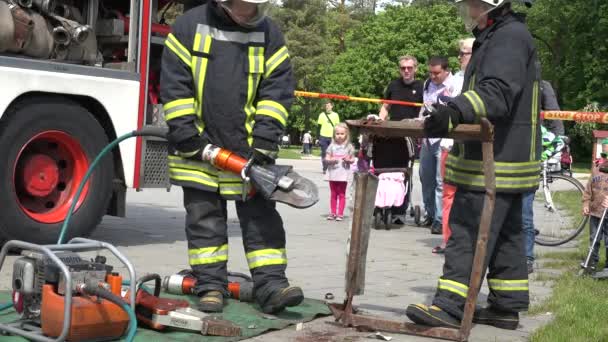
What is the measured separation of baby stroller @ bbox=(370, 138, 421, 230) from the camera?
36.4ft

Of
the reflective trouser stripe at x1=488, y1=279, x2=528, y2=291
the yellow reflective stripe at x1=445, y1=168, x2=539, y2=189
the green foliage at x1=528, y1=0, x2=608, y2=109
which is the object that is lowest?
the reflective trouser stripe at x1=488, y1=279, x2=528, y2=291

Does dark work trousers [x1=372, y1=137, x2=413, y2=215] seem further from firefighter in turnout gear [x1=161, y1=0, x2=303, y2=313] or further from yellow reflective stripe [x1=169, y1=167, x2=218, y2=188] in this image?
yellow reflective stripe [x1=169, y1=167, x2=218, y2=188]

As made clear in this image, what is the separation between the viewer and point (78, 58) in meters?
7.92

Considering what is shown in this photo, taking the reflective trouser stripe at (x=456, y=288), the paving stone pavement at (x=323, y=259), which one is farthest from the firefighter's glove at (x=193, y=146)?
the reflective trouser stripe at (x=456, y=288)

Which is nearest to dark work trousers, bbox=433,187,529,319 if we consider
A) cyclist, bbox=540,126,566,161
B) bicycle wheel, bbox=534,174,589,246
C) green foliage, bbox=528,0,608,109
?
bicycle wheel, bbox=534,174,589,246

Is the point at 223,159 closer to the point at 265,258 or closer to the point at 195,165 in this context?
the point at 195,165

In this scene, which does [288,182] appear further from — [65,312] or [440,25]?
[440,25]

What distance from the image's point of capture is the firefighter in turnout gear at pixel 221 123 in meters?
5.36

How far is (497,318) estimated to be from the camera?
5492mm

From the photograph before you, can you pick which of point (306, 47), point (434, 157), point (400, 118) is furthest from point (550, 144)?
point (306, 47)

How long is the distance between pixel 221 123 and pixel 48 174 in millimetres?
2753

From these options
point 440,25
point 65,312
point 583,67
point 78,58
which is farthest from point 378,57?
point 65,312

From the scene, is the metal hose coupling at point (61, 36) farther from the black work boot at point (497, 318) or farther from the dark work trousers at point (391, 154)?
the dark work trousers at point (391, 154)

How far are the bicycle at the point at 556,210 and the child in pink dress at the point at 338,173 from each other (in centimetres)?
243
